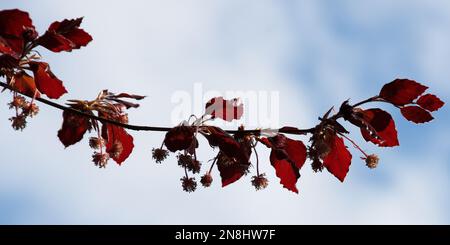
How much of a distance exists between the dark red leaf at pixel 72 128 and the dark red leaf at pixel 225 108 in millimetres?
720

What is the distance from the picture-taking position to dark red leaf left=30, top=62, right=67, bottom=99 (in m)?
3.34

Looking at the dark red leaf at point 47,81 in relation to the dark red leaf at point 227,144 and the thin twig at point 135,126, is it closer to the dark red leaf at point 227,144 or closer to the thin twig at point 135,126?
the thin twig at point 135,126

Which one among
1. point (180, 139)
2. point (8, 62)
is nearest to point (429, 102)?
point (180, 139)

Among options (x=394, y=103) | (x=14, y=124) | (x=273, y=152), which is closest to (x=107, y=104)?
(x=14, y=124)

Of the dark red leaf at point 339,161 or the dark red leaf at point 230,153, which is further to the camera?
the dark red leaf at point 339,161

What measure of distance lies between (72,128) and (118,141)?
0.31 m

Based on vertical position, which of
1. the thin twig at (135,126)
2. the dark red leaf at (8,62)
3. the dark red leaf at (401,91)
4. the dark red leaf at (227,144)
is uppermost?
the dark red leaf at (8,62)

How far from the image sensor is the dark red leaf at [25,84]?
11.4 feet

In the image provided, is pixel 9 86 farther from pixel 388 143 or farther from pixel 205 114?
pixel 388 143

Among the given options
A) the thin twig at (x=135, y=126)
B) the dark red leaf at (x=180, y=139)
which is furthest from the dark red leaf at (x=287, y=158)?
the dark red leaf at (x=180, y=139)

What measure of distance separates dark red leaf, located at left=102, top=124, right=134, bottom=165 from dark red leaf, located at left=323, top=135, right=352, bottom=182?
117cm

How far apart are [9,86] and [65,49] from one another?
1.14 ft

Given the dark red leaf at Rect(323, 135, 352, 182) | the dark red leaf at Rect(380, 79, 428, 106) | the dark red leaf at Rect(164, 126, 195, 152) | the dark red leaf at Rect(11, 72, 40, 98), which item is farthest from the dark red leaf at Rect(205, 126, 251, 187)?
the dark red leaf at Rect(11, 72, 40, 98)

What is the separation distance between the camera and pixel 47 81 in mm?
3404
